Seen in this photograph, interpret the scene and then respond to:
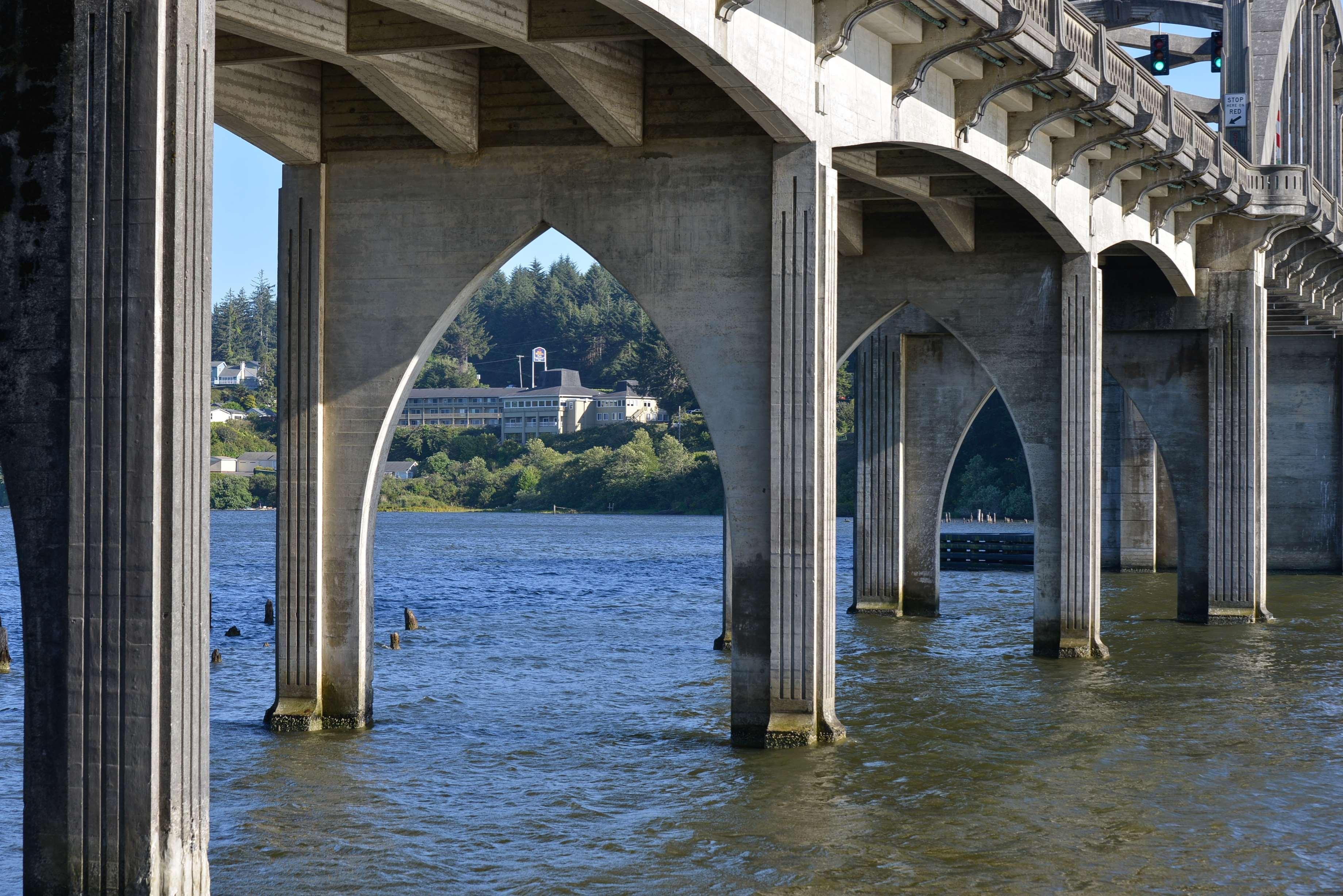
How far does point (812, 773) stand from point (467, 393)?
507 ft

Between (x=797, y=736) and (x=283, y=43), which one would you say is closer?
(x=283, y=43)

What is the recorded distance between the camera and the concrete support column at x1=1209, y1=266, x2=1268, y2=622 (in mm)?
33500

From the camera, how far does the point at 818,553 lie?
17.5 metres

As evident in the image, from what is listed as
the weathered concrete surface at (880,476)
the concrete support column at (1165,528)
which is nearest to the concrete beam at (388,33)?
the weathered concrete surface at (880,476)

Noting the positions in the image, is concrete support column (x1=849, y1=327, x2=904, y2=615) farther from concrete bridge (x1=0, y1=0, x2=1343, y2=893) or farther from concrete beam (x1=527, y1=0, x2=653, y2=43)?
concrete beam (x1=527, y1=0, x2=653, y2=43)

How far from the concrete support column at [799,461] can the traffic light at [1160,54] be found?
19266 mm

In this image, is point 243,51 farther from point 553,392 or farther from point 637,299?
point 553,392

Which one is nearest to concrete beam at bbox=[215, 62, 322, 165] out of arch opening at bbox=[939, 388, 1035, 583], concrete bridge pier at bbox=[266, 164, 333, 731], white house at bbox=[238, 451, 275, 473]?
concrete bridge pier at bbox=[266, 164, 333, 731]

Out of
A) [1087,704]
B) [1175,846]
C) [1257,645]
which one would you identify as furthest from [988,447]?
[1175,846]

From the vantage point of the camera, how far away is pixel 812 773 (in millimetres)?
16719

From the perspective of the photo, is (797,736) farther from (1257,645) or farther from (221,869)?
(1257,645)

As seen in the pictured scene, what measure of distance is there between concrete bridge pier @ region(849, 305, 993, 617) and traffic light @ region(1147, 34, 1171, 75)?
23.5ft

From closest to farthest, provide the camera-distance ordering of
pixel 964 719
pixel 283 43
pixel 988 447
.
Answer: pixel 283 43
pixel 964 719
pixel 988 447

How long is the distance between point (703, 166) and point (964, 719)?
8.30m
